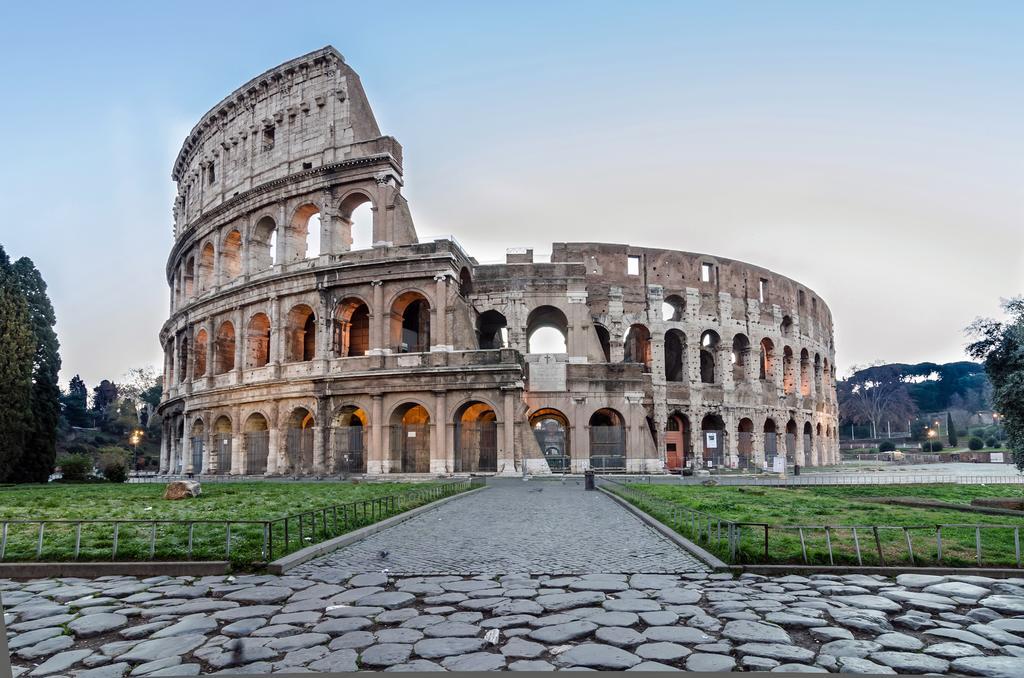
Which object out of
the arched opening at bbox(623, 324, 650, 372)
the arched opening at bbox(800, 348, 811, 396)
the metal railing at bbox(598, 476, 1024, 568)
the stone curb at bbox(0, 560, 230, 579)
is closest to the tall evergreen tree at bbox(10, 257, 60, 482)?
the stone curb at bbox(0, 560, 230, 579)

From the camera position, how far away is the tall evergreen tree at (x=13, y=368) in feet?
84.3

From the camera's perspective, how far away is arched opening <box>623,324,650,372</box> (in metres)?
38.0

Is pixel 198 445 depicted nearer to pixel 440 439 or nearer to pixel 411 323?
pixel 411 323

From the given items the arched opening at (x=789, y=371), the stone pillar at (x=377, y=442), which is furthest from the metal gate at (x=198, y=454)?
the arched opening at (x=789, y=371)

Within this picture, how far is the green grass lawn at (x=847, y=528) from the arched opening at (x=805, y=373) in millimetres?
26845

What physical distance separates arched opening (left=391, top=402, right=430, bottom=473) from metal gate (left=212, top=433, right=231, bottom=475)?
932 centimetres

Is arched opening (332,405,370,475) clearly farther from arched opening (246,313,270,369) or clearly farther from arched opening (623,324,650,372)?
arched opening (623,324,650,372)

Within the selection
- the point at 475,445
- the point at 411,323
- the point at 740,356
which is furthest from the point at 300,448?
the point at 740,356

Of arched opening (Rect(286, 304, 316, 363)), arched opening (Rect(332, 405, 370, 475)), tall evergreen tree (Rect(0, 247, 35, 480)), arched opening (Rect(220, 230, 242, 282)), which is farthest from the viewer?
arched opening (Rect(220, 230, 242, 282))

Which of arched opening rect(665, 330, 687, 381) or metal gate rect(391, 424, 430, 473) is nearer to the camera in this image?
metal gate rect(391, 424, 430, 473)

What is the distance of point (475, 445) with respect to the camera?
28.9 metres

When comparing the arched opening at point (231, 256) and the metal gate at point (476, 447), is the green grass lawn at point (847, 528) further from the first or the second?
the arched opening at point (231, 256)

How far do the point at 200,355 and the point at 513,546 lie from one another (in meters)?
33.3

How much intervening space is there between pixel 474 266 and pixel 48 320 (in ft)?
68.0
